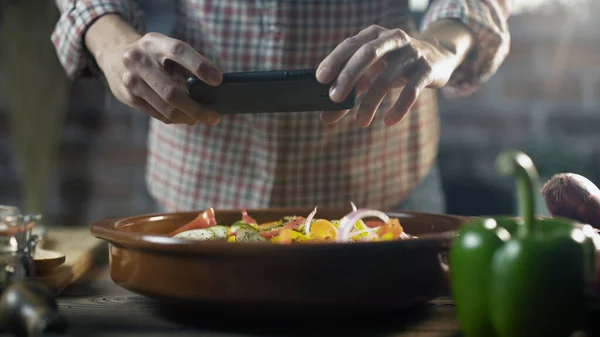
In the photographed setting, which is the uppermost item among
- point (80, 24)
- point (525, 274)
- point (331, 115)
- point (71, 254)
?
point (80, 24)

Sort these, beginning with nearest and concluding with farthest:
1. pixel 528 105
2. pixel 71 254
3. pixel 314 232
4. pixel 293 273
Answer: pixel 293 273, pixel 314 232, pixel 71 254, pixel 528 105

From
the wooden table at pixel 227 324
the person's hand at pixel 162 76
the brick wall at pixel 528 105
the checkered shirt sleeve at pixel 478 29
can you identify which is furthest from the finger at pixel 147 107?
the brick wall at pixel 528 105

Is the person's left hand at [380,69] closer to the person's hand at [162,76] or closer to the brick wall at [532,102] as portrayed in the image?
the person's hand at [162,76]

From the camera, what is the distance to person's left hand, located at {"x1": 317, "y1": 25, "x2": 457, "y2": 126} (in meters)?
0.86

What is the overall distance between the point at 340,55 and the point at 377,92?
0.38 feet

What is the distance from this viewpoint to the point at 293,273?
666mm

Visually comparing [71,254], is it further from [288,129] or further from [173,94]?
[288,129]

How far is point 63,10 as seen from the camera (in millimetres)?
1363

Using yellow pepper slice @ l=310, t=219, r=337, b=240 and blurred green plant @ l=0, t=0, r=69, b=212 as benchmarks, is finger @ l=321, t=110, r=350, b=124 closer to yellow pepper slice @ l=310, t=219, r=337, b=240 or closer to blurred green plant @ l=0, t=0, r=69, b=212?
yellow pepper slice @ l=310, t=219, r=337, b=240

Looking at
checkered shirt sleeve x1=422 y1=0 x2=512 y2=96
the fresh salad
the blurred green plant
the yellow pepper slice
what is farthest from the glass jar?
the blurred green plant

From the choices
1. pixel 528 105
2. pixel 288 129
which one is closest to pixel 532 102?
pixel 528 105

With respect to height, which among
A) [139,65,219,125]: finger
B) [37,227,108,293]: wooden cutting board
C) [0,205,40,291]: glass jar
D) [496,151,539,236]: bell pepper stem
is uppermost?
[139,65,219,125]: finger

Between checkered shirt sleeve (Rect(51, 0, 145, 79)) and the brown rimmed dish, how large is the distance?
2.22ft

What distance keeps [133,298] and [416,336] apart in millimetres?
369
